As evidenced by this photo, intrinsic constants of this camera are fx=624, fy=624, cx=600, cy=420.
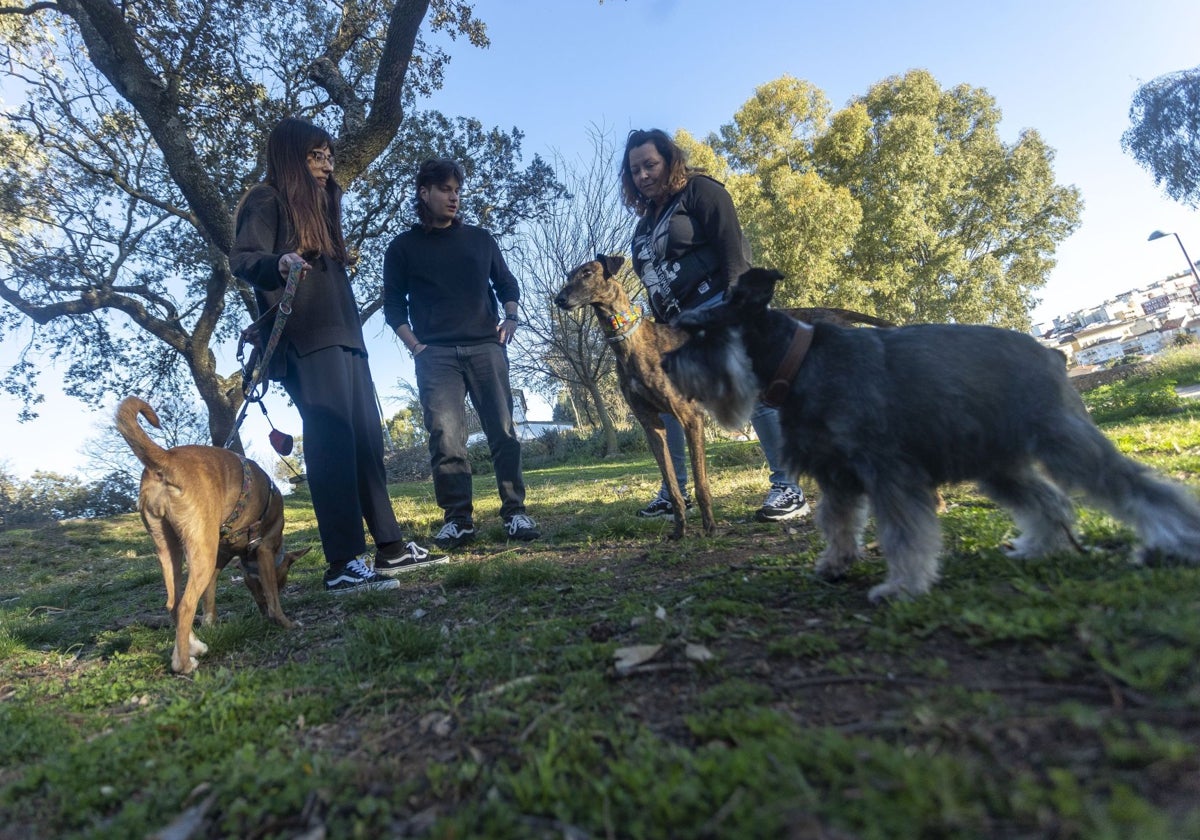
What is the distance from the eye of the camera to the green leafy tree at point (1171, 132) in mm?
26609

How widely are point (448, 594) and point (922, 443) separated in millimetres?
3112

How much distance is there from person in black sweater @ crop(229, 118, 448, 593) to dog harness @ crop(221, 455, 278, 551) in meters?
0.51

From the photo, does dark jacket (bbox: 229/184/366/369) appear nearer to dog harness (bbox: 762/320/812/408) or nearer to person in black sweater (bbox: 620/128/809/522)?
person in black sweater (bbox: 620/128/809/522)

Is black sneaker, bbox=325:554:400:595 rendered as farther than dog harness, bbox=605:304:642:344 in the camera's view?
No

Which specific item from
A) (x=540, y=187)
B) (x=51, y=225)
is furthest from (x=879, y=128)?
(x=51, y=225)

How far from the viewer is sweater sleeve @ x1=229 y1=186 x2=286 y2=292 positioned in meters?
4.30

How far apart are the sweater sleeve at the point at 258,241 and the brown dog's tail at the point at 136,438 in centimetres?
129

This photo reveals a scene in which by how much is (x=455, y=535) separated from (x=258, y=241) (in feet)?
10.3

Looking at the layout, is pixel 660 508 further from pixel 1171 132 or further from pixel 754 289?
pixel 1171 132

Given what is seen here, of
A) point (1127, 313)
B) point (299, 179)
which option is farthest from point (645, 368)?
point (1127, 313)

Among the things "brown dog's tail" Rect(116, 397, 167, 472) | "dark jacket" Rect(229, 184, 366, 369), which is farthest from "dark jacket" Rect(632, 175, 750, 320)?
"brown dog's tail" Rect(116, 397, 167, 472)

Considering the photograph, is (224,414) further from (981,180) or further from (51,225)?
(981,180)

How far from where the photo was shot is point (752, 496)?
23.1ft

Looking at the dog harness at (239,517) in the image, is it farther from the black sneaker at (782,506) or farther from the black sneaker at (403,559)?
the black sneaker at (782,506)
